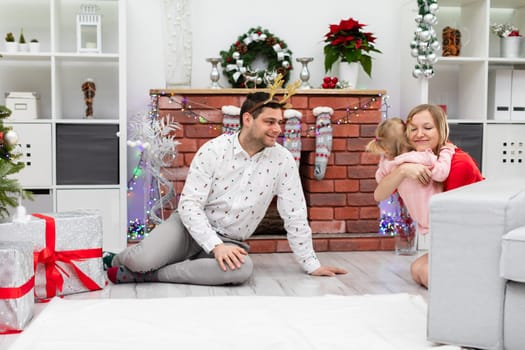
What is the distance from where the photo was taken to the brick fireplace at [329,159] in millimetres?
4473

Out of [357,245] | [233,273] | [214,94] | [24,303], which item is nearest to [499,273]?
[233,273]

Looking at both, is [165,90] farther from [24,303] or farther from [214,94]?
→ [24,303]

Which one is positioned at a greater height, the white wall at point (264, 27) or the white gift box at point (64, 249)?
the white wall at point (264, 27)

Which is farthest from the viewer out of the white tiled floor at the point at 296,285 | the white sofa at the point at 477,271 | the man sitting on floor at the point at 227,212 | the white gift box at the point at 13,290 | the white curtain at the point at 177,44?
the white curtain at the point at 177,44

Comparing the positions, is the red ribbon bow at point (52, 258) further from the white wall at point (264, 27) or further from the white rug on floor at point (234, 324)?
the white wall at point (264, 27)

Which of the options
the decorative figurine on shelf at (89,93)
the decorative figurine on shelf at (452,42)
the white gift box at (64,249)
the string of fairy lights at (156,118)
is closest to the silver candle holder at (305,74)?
the string of fairy lights at (156,118)

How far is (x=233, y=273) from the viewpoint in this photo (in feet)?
11.3

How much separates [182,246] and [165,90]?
120 centimetres

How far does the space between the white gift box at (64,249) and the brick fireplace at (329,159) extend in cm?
118

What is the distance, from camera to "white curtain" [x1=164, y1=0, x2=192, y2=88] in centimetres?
457

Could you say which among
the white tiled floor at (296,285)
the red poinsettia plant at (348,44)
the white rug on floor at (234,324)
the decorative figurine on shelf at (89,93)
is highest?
the red poinsettia plant at (348,44)

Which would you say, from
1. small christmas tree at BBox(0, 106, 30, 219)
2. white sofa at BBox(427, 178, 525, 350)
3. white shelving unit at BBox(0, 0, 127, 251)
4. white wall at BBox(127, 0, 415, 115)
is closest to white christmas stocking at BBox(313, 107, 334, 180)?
white wall at BBox(127, 0, 415, 115)

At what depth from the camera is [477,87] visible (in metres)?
4.79

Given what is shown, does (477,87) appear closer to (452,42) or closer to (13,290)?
(452,42)
